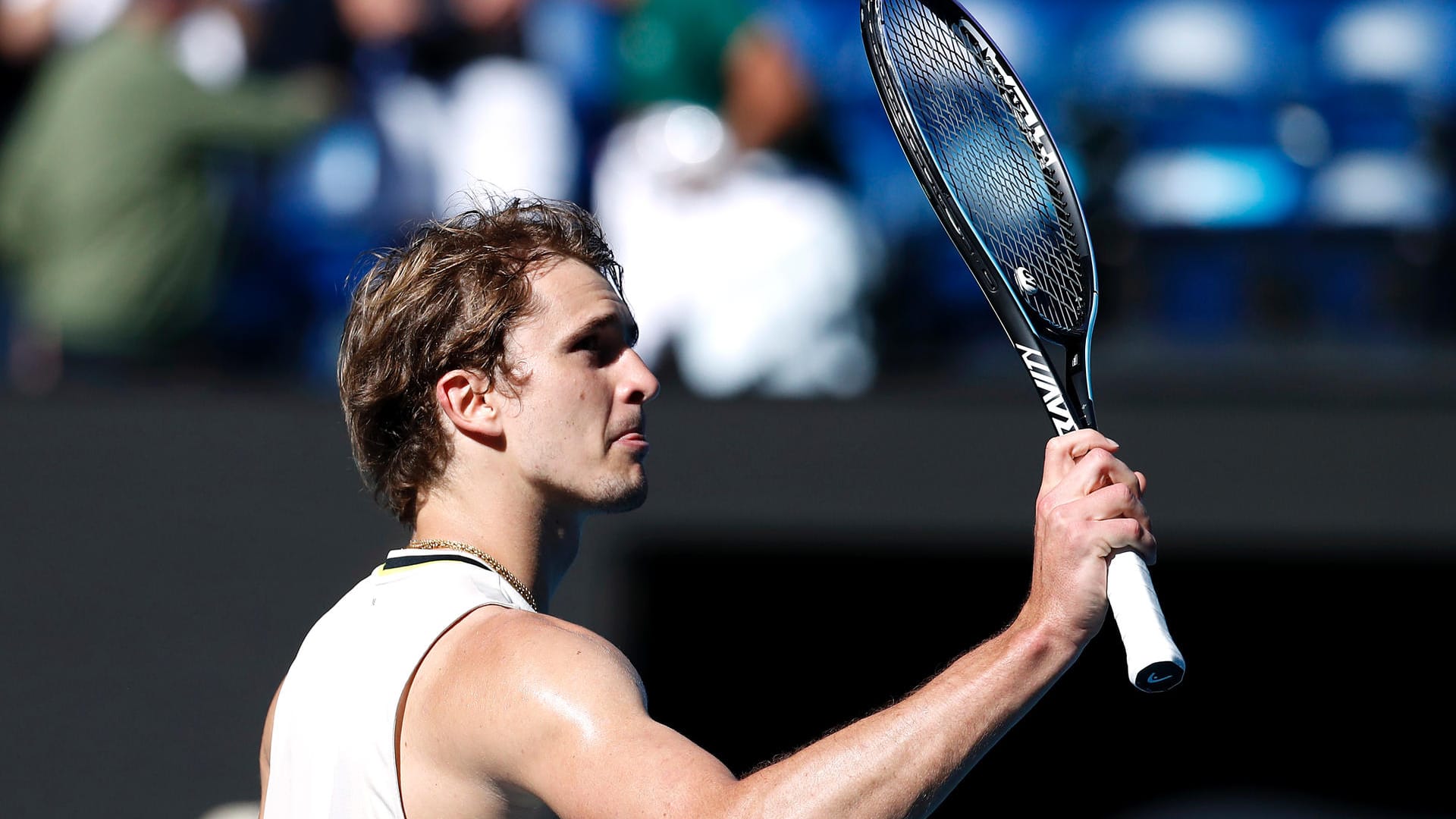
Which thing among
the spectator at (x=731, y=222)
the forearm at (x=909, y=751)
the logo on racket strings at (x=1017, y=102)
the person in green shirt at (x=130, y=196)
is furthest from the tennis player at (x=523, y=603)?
the person in green shirt at (x=130, y=196)

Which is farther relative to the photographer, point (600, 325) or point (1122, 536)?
point (600, 325)

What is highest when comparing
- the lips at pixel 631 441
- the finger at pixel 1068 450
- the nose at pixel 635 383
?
the nose at pixel 635 383

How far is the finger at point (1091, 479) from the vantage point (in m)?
2.34

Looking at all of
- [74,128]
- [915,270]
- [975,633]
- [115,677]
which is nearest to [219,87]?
[74,128]

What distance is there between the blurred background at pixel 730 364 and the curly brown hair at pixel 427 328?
272 centimetres

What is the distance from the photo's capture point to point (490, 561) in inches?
102

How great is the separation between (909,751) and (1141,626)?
1.22ft

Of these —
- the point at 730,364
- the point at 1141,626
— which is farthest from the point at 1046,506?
the point at 730,364

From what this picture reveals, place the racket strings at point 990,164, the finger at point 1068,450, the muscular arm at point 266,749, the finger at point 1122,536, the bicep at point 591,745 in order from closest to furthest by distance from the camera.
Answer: the bicep at point 591,745
the finger at point 1122,536
the finger at point 1068,450
the muscular arm at point 266,749
the racket strings at point 990,164

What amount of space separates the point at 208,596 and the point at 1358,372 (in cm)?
388

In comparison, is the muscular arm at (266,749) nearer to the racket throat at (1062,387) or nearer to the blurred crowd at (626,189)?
the racket throat at (1062,387)

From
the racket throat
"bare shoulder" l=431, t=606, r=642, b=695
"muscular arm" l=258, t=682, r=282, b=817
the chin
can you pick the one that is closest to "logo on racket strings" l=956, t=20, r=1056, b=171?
the racket throat

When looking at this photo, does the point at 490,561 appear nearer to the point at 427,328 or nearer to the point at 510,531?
the point at 510,531

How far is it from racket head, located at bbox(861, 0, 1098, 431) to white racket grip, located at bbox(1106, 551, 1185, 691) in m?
0.57
